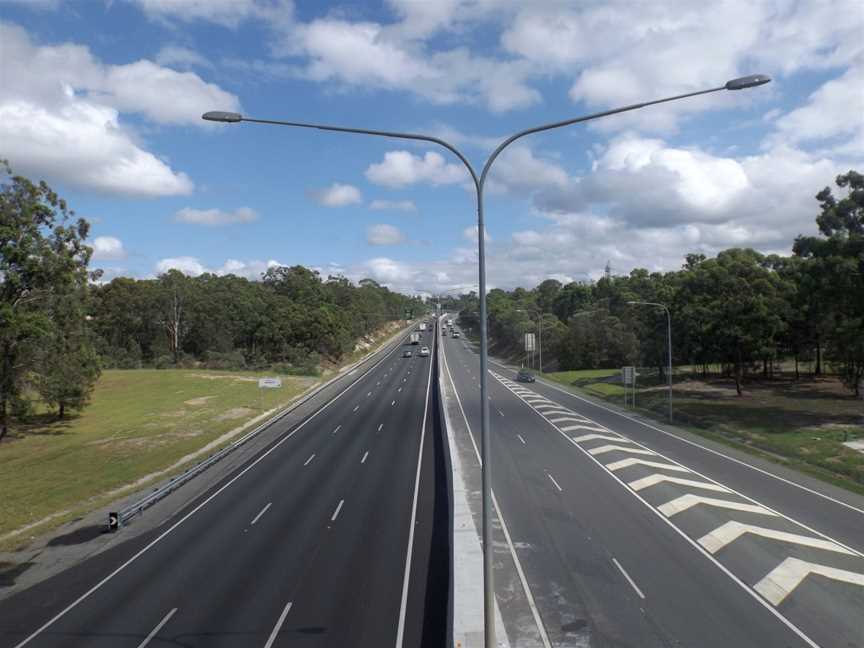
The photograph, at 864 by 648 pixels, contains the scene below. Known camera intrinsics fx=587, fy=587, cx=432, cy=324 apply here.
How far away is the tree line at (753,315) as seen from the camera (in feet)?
Result: 115

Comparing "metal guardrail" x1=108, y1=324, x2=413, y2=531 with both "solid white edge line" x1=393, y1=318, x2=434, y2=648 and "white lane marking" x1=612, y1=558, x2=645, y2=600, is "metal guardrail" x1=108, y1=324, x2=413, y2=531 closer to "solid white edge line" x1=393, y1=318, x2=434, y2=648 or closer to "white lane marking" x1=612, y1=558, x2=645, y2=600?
"solid white edge line" x1=393, y1=318, x2=434, y2=648

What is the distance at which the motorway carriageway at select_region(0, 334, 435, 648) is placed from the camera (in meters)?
12.0

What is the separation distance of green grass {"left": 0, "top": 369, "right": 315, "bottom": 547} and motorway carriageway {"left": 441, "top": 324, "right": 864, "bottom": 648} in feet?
56.0

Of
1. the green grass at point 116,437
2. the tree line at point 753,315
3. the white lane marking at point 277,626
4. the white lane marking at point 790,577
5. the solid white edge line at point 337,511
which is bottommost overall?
the green grass at point 116,437

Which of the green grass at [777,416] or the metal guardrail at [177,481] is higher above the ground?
the green grass at [777,416]

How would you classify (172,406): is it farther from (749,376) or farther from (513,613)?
(749,376)

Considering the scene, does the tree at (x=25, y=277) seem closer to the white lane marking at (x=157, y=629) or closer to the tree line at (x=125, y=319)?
the tree line at (x=125, y=319)

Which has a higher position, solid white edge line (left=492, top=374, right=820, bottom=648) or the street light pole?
the street light pole

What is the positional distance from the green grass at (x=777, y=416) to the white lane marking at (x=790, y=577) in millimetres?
9951

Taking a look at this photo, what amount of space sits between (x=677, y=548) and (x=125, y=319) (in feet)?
286

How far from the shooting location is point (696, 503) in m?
20.2

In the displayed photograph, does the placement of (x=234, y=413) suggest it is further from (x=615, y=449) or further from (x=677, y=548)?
(x=677, y=548)

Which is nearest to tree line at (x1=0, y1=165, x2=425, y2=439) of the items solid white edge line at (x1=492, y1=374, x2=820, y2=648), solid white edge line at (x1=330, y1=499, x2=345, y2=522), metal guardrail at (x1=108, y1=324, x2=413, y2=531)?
metal guardrail at (x1=108, y1=324, x2=413, y2=531)

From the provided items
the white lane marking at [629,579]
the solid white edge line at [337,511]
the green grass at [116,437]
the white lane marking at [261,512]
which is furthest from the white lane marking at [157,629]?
the white lane marking at [629,579]
